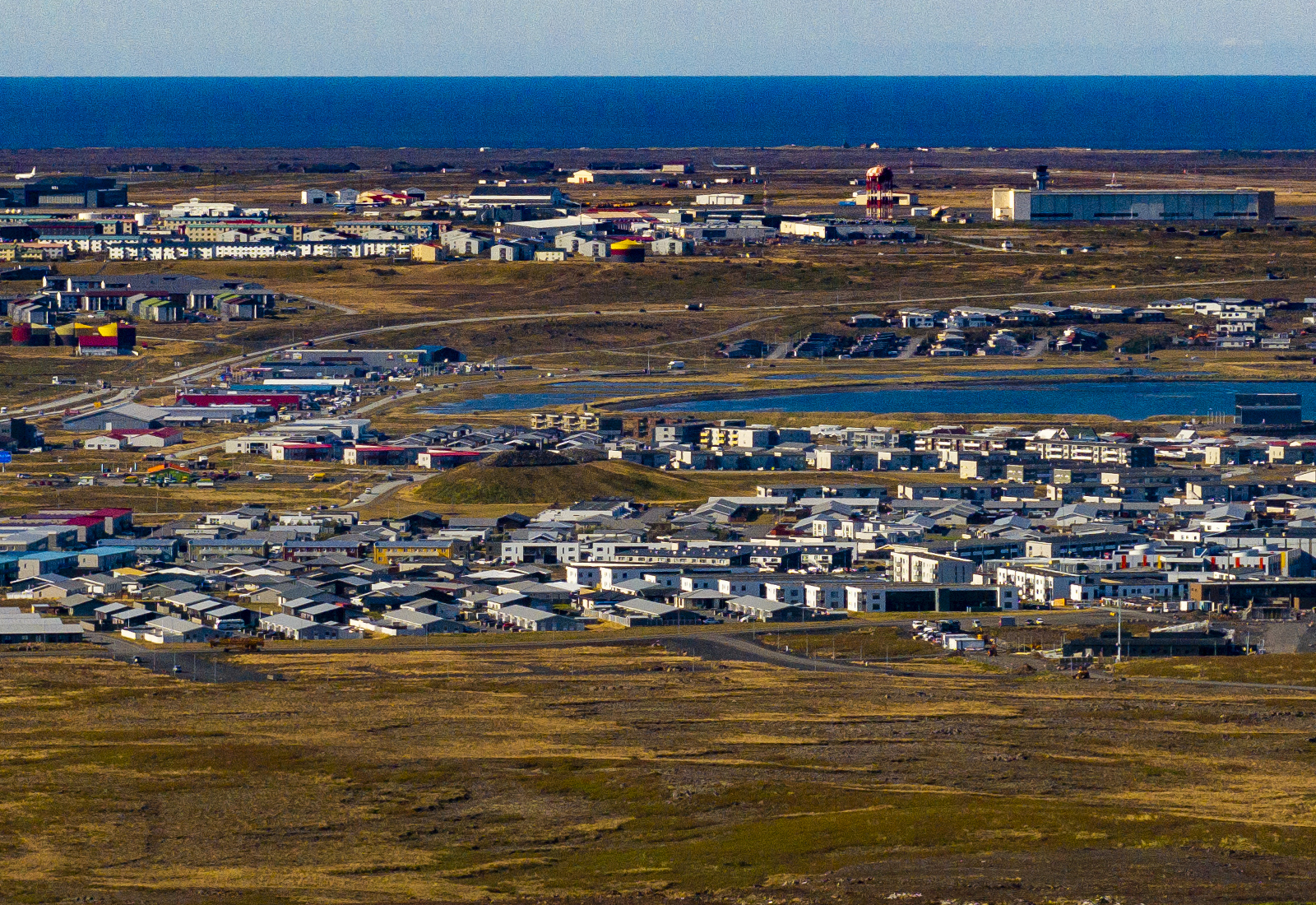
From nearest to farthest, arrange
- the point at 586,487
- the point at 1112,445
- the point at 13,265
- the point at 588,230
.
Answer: the point at 586,487 < the point at 1112,445 < the point at 13,265 < the point at 588,230

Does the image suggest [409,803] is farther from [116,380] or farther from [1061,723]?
[116,380]

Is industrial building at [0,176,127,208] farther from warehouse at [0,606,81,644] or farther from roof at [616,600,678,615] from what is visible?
roof at [616,600,678,615]

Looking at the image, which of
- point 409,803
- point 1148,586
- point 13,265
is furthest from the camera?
point 13,265

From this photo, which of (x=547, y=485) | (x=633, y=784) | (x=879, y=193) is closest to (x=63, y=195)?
(x=879, y=193)

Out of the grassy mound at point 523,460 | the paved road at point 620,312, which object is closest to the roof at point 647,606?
the grassy mound at point 523,460

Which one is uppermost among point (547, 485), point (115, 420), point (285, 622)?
point (115, 420)

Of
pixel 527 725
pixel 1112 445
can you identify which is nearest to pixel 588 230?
pixel 1112 445

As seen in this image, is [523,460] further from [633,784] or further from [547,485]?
[633,784]
